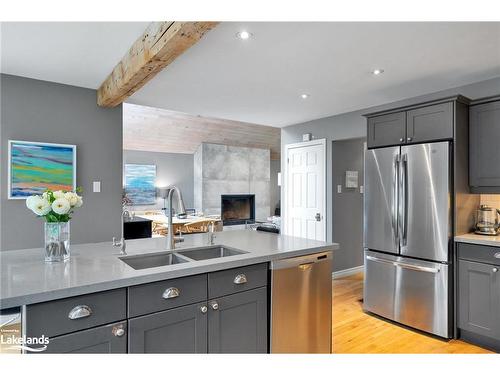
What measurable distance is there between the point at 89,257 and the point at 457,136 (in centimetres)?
310

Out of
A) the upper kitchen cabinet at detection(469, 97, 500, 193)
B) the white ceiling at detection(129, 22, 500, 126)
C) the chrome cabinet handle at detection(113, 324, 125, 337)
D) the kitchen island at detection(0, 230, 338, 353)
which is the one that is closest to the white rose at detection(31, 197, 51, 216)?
the kitchen island at detection(0, 230, 338, 353)

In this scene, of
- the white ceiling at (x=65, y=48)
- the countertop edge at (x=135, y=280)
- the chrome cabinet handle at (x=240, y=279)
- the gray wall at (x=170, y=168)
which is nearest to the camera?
the countertop edge at (x=135, y=280)

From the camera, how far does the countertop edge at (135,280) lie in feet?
4.15

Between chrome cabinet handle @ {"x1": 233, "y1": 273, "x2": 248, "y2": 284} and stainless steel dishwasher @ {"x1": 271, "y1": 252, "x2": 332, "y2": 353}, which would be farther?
stainless steel dishwasher @ {"x1": 271, "y1": 252, "x2": 332, "y2": 353}

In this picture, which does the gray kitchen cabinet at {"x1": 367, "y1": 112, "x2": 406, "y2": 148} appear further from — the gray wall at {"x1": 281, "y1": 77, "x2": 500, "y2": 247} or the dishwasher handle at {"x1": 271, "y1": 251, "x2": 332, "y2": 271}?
the dishwasher handle at {"x1": 271, "y1": 251, "x2": 332, "y2": 271}

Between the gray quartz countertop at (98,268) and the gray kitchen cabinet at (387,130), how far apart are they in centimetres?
154

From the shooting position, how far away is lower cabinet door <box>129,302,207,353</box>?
5.07 ft

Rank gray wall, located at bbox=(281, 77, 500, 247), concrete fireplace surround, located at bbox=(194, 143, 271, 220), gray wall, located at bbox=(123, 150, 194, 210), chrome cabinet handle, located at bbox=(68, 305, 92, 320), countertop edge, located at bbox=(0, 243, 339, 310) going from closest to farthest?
countertop edge, located at bbox=(0, 243, 339, 310), chrome cabinet handle, located at bbox=(68, 305, 92, 320), gray wall, located at bbox=(281, 77, 500, 247), concrete fireplace surround, located at bbox=(194, 143, 271, 220), gray wall, located at bbox=(123, 150, 194, 210)

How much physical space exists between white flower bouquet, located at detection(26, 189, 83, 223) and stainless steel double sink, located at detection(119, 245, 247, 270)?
16.9 inches

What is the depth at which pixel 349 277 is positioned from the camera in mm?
4898

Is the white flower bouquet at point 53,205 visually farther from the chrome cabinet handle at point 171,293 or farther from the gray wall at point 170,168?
the gray wall at point 170,168

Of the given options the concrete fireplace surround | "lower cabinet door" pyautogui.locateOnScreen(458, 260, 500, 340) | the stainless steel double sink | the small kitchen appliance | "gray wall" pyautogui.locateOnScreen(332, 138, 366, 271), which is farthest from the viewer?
the concrete fireplace surround

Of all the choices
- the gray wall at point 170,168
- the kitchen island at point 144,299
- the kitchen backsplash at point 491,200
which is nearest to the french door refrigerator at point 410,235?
the kitchen backsplash at point 491,200
